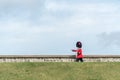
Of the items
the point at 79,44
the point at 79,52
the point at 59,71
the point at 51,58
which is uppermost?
the point at 79,44

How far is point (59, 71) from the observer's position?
21875 mm

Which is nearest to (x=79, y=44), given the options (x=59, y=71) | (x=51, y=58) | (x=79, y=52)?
(x=79, y=52)

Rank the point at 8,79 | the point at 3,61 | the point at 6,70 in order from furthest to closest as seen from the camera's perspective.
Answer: the point at 3,61 → the point at 6,70 → the point at 8,79

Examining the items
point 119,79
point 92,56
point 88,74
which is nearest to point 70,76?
point 88,74

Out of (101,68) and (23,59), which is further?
(23,59)

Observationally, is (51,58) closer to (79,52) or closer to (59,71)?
(79,52)

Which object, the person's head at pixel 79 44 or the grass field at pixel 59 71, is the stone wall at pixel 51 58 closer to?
the person's head at pixel 79 44

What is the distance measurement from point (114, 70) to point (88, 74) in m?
1.78

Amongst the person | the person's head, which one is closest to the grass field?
the person

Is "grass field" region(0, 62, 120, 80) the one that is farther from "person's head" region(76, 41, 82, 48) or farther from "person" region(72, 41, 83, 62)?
"person's head" region(76, 41, 82, 48)

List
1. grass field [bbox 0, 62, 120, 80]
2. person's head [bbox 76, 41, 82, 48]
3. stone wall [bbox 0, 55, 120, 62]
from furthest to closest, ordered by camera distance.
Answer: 1. person's head [bbox 76, 41, 82, 48]
2. stone wall [bbox 0, 55, 120, 62]
3. grass field [bbox 0, 62, 120, 80]

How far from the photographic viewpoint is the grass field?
2084 cm

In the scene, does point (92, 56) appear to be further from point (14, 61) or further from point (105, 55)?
point (14, 61)

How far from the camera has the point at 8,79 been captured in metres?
20.5
